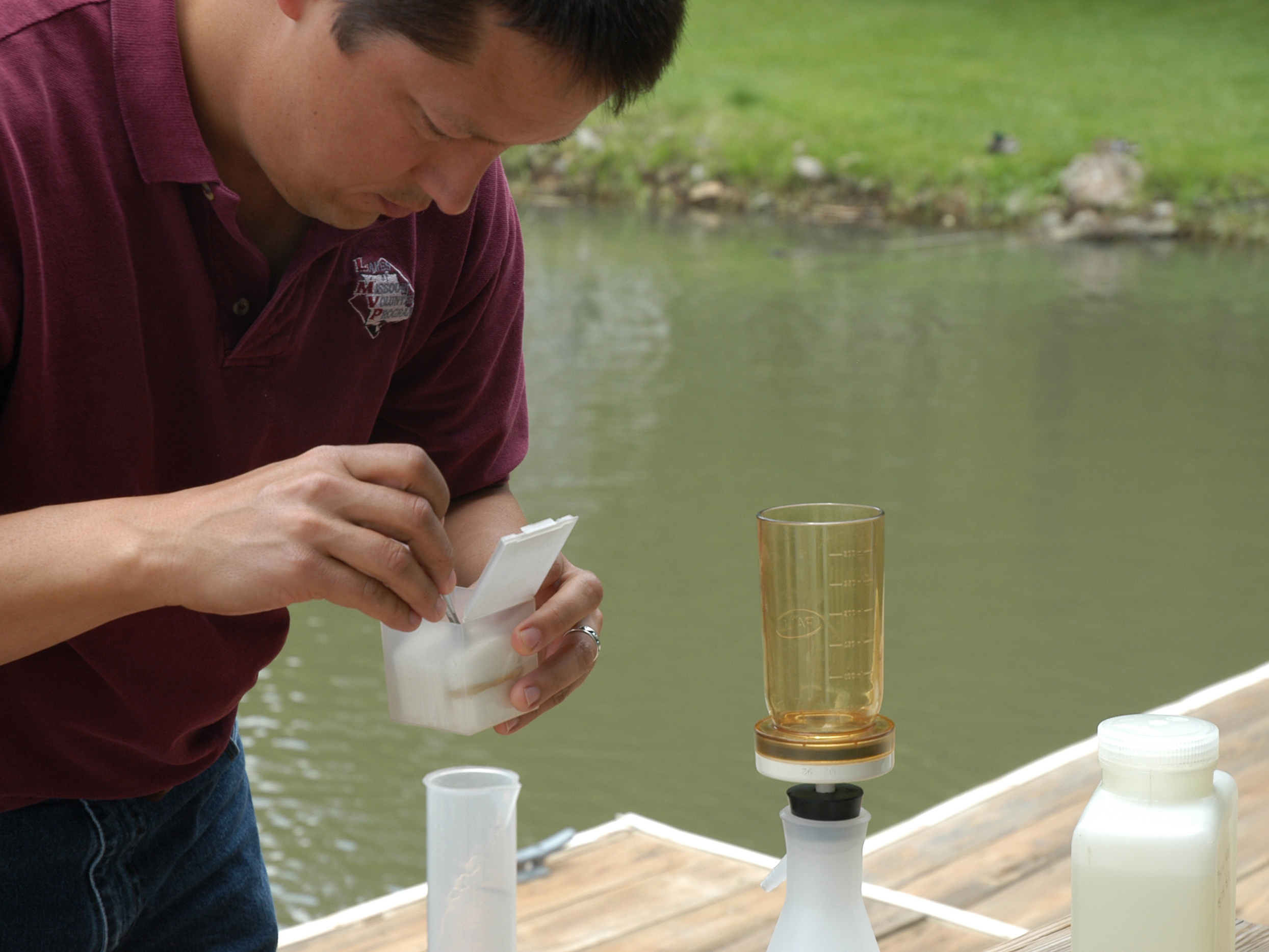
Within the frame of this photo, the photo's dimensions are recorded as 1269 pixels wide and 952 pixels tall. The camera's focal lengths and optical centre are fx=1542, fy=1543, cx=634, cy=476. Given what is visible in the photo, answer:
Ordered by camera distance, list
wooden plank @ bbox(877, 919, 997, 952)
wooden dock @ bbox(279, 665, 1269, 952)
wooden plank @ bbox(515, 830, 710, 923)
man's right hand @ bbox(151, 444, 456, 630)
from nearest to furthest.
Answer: man's right hand @ bbox(151, 444, 456, 630)
wooden plank @ bbox(877, 919, 997, 952)
wooden dock @ bbox(279, 665, 1269, 952)
wooden plank @ bbox(515, 830, 710, 923)

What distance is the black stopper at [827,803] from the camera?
1.05 m

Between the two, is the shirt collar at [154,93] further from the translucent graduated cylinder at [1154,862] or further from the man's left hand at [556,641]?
the translucent graduated cylinder at [1154,862]

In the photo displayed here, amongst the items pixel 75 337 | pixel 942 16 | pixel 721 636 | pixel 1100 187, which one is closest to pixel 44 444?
pixel 75 337

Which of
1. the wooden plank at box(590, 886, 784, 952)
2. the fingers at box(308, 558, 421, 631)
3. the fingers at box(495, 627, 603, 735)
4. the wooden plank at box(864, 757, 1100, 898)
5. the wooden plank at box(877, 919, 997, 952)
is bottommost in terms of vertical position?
the wooden plank at box(864, 757, 1100, 898)

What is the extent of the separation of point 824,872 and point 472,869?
285 millimetres

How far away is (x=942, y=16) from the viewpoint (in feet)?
A: 61.3

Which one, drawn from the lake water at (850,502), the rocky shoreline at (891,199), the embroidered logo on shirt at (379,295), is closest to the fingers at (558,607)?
the embroidered logo on shirt at (379,295)

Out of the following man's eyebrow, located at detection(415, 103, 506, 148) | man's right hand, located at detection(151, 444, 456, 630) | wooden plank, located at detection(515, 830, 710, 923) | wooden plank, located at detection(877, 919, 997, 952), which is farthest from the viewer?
wooden plank, located at detection(515, 830, 710, 923)

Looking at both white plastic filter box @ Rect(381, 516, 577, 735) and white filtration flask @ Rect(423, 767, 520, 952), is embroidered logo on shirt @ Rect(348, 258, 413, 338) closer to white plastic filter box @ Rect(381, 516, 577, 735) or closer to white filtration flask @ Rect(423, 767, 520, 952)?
white plastic filter box @ Rect(381, 516, 577, 735)

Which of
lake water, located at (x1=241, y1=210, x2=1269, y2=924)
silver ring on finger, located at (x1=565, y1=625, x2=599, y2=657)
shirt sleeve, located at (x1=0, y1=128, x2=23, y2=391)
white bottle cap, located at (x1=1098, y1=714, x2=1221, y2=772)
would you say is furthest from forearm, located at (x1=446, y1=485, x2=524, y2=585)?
lake water, located at (x1=241, y1=210, x2=1269, y2=924)

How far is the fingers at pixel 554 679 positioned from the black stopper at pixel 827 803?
7.9 inches

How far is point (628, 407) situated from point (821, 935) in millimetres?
5282

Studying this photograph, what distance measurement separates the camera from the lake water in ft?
10.9

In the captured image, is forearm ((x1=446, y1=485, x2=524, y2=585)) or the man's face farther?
forearm ((x1=446, y1=485, x2=524, y2=585))
